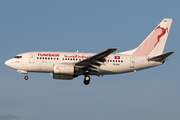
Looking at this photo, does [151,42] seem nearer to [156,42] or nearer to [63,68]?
[156,42]

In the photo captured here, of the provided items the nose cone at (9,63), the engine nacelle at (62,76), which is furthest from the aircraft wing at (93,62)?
the nose cone at (9,63)

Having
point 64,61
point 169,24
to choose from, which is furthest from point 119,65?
point 169,24

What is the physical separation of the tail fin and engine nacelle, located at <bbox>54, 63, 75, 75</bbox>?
9.74 m

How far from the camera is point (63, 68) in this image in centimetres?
4116

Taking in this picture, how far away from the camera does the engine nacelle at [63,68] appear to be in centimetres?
4106

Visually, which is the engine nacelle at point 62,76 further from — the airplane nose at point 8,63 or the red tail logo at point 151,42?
the red tail logo at point 151,42

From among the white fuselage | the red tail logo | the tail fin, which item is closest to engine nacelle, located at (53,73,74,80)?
the white fuselage

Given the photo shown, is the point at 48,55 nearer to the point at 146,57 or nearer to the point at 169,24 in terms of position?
the point at 146,57

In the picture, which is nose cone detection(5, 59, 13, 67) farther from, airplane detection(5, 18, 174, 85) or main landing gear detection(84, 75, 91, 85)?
main landing gear detection(84, 75, 91, 85)

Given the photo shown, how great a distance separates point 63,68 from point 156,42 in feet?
47.0

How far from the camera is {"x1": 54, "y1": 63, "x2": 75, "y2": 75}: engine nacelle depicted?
41062 millimetres

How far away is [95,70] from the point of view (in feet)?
140

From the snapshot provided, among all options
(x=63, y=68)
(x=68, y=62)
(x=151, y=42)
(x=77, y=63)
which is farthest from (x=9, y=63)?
(x=151, y=42)

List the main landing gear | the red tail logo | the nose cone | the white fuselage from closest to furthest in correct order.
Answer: the white fuselage → the main landing gear → the nose cone → the red tail logo
